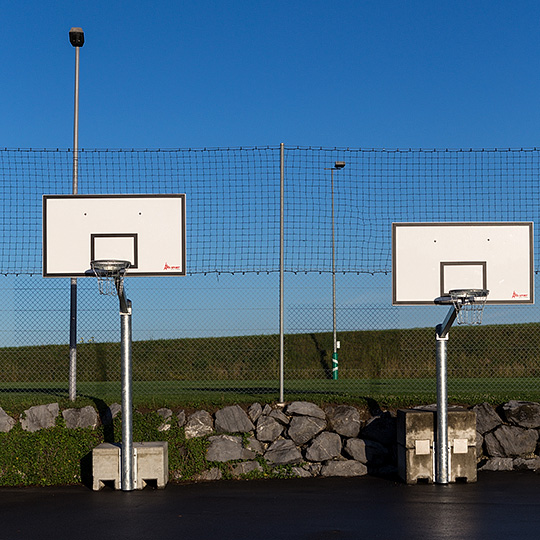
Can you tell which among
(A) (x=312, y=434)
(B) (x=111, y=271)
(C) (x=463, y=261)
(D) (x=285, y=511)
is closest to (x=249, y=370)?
(A) (x=312, y=434)

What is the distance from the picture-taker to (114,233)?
32.4 feet

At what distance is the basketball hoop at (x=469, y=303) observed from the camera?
29.7ft

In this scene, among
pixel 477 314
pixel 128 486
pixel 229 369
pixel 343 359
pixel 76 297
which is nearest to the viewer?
pixel 128 486

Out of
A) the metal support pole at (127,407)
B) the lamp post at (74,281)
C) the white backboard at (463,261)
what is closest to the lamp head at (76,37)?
the lamp post at (74,281)

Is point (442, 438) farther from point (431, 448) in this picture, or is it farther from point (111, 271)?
point (111, 271)

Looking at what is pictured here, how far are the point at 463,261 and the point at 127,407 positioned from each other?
491 cm

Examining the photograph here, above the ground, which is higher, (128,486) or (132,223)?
(132,223)

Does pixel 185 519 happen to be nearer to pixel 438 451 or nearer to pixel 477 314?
pixel 438 451

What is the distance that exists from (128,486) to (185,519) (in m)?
1.62

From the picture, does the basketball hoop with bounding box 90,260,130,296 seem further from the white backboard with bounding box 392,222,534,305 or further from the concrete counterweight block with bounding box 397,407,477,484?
the concrete counterweight block with bounding box 397,407,477,484

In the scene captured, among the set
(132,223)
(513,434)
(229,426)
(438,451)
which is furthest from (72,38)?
(513,434)

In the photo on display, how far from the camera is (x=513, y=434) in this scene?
10.2m

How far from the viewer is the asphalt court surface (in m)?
6.86

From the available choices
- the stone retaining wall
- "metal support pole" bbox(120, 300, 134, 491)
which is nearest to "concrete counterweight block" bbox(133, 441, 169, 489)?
"metal support pole" bbox(120, 300, 134, 491)
